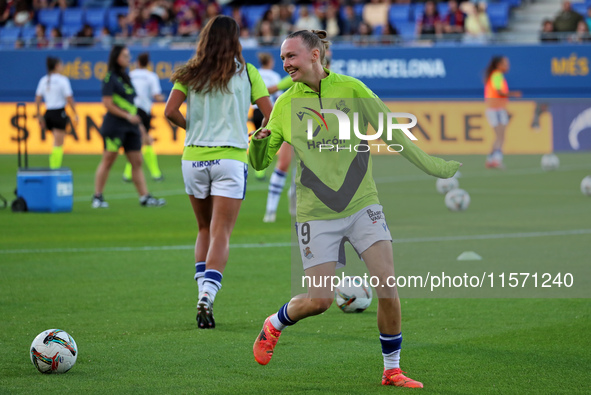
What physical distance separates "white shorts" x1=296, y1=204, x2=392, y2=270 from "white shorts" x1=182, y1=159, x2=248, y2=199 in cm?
186

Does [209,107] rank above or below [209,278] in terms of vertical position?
above

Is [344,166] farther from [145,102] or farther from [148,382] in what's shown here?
[145,102]

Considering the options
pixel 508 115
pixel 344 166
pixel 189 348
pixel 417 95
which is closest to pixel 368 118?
pixel 344 166

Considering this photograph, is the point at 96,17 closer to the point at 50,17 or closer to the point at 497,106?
the point at 50,17

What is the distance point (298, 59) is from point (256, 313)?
2.85 m

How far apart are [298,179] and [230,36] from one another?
2.02 meters

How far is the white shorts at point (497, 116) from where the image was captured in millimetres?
21672

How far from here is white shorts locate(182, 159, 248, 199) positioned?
7289 mm

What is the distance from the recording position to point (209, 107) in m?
7.32

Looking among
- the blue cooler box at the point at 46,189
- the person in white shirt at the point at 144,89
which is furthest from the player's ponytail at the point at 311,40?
the person in white shirt at the point at 144,89

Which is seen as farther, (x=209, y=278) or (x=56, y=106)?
(x=56, y=106)

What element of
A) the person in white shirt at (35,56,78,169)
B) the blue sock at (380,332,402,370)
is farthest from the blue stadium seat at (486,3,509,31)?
the blue sock at (380,332,402,370)

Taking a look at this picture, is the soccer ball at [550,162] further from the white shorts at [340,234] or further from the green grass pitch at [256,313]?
the white shorts at [340,234]

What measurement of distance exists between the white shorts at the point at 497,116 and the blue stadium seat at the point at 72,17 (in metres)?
16.0
